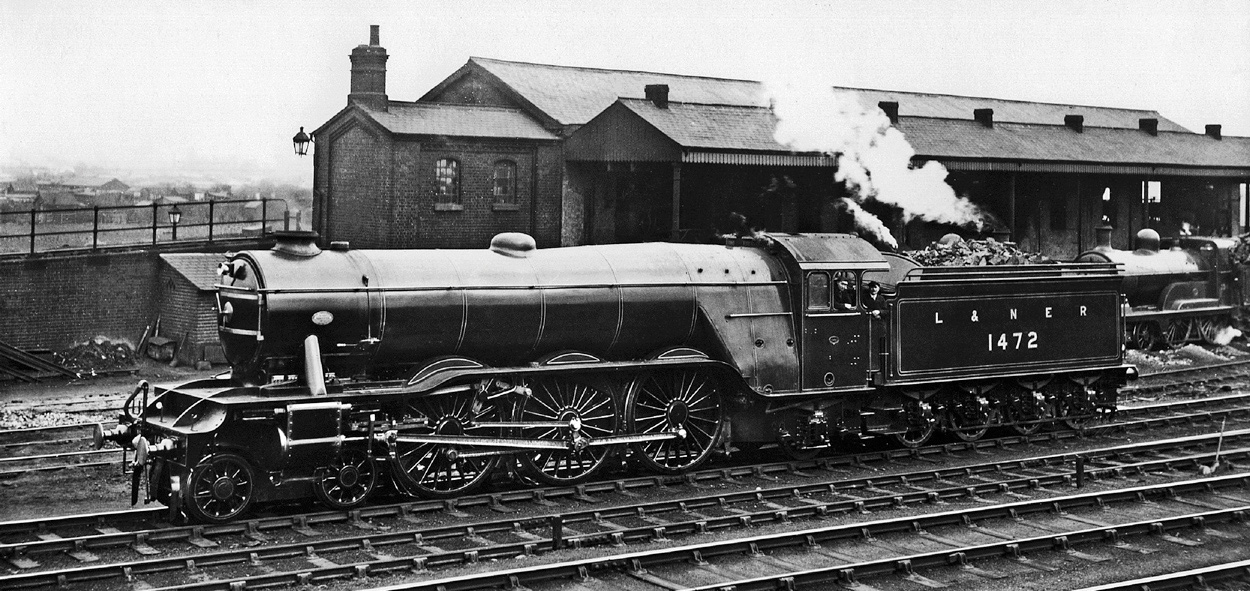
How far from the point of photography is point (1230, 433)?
15820 millimetres

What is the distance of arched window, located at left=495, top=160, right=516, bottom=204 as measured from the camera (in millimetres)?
26609

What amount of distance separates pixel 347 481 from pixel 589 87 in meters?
20.7

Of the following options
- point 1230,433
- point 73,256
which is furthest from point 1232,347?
point 73,256

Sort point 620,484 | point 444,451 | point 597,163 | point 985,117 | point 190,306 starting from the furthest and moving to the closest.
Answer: point 985,117 < point 597,163 < point 190,306 < point 620,484 < point 444,451

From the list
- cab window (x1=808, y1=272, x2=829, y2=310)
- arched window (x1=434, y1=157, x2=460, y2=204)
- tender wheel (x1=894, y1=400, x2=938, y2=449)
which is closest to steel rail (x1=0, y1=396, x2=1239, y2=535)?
tender wheel (x1=894, y1=400, x2=938, y2=449)

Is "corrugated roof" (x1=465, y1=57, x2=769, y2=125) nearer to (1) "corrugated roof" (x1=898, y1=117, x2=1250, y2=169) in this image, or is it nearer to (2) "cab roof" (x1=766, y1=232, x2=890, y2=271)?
(1) "corrugated roof" (x1=898, y1=117, x2=1250, y2=169)

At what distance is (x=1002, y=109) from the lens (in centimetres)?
3909

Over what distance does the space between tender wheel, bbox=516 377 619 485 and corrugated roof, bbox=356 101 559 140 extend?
504 inches

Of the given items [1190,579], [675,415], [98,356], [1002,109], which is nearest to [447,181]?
[98,356]

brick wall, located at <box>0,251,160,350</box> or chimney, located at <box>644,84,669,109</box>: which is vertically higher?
chimney, located at <box>644,84,669,109</box>

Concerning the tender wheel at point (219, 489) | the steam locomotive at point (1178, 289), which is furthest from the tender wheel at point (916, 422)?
the steam locomotive at point (1178, 289)

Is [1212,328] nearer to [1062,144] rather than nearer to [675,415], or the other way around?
[1062,144]

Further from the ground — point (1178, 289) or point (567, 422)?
point (1178, 289)

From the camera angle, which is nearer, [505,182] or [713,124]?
[713,124]
